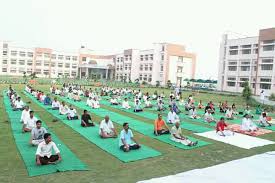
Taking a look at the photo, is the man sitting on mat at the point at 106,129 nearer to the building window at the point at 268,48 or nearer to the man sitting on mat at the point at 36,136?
the man sitting on mat at the point at 36,136

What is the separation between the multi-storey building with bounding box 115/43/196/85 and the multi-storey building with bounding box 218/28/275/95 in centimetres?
1338

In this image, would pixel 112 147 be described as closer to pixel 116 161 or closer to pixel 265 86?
pixel 116 161

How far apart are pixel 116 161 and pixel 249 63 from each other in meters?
44.0

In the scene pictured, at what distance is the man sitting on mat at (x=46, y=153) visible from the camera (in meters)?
7.62

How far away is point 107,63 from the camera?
8700 cm

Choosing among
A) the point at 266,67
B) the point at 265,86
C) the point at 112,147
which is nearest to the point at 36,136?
the point at 112,147

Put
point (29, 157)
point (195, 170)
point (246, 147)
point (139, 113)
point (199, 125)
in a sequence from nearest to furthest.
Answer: point (195, 170) → point (29, 157) → point (246, 147) → point (199, 125) → point (139, 113)

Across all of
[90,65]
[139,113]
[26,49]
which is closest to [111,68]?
[90,65]

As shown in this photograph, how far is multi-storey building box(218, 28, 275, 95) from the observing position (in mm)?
43812

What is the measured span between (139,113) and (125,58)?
2336 inches

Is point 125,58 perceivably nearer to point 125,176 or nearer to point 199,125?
point 199,125

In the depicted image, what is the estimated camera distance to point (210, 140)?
11648 millimetres

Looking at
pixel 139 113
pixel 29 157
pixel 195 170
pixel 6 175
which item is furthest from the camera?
pixel 139 113

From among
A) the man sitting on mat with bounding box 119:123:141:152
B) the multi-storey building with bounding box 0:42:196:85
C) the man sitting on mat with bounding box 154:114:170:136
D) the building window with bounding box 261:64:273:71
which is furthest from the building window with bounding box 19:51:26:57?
the man sitting on mat with bounding box 119:123:141:152
